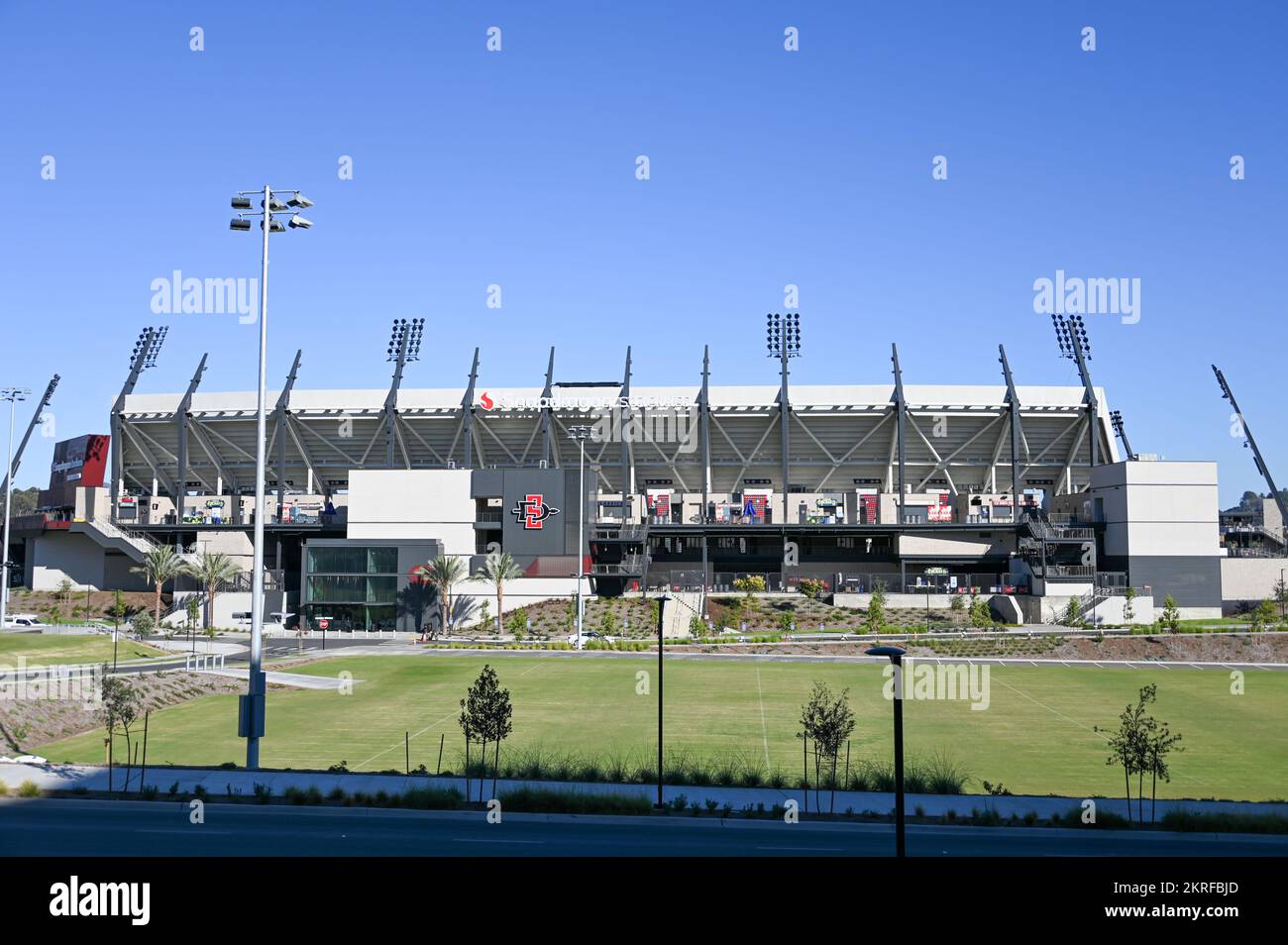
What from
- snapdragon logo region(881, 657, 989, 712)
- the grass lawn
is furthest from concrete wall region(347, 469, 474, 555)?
snapdragon logo region(881, 657, 989, 712)

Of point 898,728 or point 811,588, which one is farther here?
point 811,588

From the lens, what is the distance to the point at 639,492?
10012 cm

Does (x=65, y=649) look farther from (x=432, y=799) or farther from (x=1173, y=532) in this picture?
(x=1173, y=532)

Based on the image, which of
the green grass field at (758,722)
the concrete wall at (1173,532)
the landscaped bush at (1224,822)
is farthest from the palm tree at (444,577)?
the landscaped bush at (1224,822)

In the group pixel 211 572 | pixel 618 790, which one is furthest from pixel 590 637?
pixel 618 790

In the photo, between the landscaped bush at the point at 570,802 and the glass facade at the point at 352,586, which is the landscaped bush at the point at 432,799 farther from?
the glass facade at the point at 352,586

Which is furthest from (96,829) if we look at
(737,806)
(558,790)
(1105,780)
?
(1105,780)

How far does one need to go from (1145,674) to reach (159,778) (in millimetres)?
49331

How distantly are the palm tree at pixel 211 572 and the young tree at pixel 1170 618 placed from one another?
236 ft

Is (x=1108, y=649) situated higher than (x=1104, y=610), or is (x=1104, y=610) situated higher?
(x=1104, y=610)

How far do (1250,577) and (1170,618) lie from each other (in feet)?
62.5

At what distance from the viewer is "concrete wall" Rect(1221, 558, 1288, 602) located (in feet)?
277
